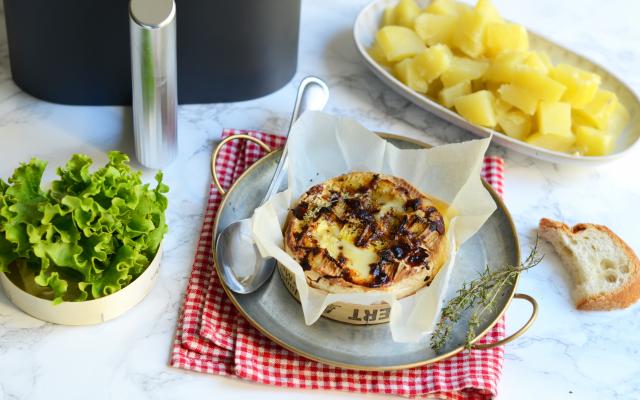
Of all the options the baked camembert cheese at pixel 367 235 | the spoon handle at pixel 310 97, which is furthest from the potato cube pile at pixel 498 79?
the baked camembert cheese at pixel 367 235

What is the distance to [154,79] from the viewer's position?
1.68 m

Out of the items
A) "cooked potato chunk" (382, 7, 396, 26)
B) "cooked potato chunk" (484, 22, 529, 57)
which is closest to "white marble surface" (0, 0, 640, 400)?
"cooked potato chunk" (382, 7, 396, 26)

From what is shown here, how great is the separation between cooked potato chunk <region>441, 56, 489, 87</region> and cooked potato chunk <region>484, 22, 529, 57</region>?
0.06 metres

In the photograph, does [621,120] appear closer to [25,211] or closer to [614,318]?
[614,318]

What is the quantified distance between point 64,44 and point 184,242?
1.72ft

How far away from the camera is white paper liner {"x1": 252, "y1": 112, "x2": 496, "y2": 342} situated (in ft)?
4.98

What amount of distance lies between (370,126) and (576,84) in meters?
0.50

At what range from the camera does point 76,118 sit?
1.97 metres

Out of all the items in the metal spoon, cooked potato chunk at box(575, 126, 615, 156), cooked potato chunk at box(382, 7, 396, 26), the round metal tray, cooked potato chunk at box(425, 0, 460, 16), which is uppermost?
cooked potato chunk at box(425, 0, 460, 16)

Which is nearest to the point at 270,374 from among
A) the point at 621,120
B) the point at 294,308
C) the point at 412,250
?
the point at 294,308

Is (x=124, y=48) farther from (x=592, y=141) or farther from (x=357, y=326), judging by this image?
(x=592, y=141)

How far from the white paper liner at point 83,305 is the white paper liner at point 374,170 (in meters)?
0.25

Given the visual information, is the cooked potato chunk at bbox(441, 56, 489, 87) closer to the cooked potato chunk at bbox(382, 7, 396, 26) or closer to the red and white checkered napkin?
the cooked potato chunk at bbox(382, 7, 396, 26)

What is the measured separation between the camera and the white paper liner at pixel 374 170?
152 centimetres
